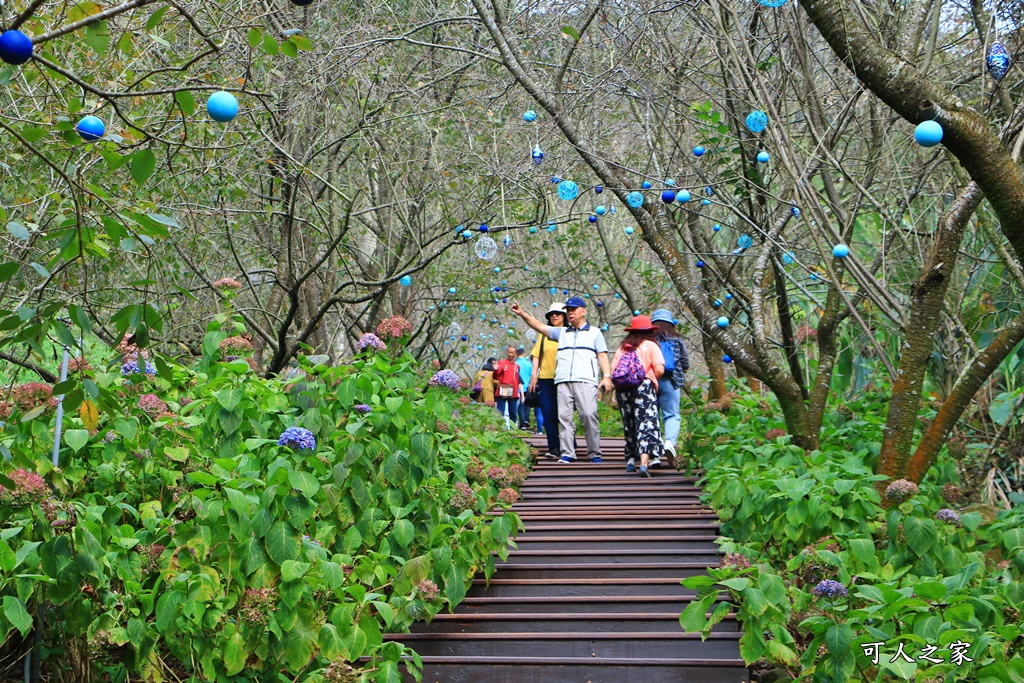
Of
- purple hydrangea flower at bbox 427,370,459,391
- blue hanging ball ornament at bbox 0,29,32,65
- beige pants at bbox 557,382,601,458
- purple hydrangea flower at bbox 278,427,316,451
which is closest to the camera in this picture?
blue hanging ball ornament at bbox 0,29,32,65

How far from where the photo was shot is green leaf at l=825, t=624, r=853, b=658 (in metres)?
3.74

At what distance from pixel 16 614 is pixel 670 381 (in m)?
6.62

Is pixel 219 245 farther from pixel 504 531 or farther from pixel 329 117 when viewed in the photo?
pixel 504 531

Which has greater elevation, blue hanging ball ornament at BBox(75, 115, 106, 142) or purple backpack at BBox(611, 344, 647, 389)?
blue hanging ball ornament at BBox(75, 115, 106, 142)

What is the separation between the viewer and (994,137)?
3.38 metres

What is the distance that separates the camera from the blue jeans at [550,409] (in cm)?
1006

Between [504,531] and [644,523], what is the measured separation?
1.76m

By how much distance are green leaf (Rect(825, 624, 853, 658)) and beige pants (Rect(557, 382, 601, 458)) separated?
5.64 meters

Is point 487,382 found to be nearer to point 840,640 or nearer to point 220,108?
point 840,640

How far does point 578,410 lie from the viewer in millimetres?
9508

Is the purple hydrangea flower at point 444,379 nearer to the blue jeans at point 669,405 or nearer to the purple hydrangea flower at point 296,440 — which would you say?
the purple hydrangea flower at point 296,440

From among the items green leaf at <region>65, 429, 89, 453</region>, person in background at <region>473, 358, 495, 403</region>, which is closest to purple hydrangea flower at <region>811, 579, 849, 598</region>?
green leaf at <region>65, 429, 89, 453</region>

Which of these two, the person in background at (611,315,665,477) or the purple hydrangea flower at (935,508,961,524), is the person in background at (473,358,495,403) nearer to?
the person in background at (611,315,665,477)

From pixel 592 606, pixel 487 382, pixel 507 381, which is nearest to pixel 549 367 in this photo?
pixel 592 606
